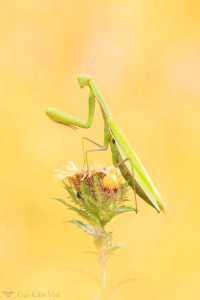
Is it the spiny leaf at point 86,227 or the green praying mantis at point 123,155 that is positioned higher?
the green praying mantis at point 123,155

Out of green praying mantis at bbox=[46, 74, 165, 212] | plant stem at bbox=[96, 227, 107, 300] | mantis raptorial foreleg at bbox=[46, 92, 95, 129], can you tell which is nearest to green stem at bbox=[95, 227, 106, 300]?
plant stem at bbox=[96, 227, 107, 300]

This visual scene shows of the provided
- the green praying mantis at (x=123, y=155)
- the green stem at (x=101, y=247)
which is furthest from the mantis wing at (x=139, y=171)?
the green stem at (x=101, y=247)

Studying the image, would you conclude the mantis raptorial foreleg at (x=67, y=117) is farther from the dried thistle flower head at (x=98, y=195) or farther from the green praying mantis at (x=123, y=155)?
the dried thistle flower head at (x=98, y=195)

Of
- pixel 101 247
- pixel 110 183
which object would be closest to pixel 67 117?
pixel 110 183

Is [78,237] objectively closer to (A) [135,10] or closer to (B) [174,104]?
(B) [174,104]

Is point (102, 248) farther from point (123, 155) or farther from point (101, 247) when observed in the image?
point (123, 155)
